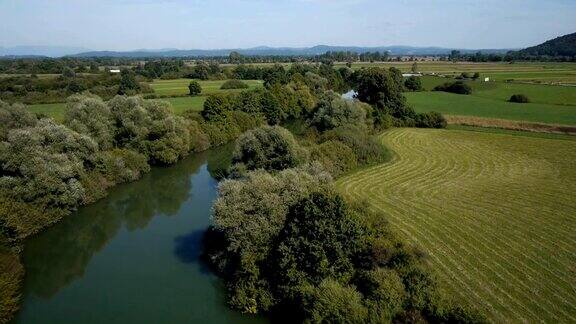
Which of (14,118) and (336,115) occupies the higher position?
(14,118)

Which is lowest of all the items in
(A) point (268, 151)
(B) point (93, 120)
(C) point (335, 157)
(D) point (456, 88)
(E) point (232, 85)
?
(C) point (335, 157)

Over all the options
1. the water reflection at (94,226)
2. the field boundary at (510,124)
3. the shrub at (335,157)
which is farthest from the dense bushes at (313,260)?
the field boundary at (510,124)

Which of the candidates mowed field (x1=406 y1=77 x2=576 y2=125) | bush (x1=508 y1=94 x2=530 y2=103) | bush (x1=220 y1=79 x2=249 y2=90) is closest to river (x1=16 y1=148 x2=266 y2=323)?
mowed field (x1=406 y1=77 x2=576 y2=125)

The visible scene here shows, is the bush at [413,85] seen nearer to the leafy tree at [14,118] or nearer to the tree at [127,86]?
the tree at [127,86]

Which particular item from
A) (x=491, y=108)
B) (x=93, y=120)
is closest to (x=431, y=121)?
(x=491, y=108)

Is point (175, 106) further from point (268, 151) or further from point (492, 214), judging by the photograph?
point (492, 214)

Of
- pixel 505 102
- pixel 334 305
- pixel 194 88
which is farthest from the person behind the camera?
pixel 194 88

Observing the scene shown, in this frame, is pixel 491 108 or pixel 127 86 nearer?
pixel 491 108

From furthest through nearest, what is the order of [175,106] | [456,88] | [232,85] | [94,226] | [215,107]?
1. [232,85]
2. [456,88]
3. [175,106]
4. [215,107]
5. [94,226]
